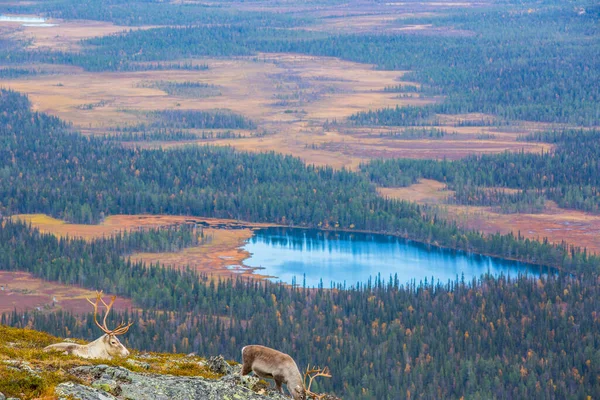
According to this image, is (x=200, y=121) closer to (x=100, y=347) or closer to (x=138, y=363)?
(x=100, y=347)

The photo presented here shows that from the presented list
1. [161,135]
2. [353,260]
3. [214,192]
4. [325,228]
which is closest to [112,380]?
[353,260]

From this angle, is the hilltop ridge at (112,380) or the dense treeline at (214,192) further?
the dense treeline at (214,192)

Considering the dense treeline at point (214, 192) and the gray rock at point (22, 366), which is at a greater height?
the gray rock at point (22, 366)

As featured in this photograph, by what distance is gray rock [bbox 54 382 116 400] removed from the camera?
1104 inches

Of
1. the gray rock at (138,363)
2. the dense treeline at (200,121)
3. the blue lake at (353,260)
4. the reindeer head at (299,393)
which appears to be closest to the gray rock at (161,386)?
the reindeer head at (299,393)

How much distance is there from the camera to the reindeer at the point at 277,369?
108 feet

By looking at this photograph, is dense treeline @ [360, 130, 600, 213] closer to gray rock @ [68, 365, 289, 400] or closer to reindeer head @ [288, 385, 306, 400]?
reindeer head @ [288, 385, 306, 400]

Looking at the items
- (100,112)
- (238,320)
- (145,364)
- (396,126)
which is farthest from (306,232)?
(145,364)

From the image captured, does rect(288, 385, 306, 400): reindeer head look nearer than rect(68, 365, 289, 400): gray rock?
No

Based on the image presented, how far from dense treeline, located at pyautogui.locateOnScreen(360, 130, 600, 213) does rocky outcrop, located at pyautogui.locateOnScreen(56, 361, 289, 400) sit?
372 feet

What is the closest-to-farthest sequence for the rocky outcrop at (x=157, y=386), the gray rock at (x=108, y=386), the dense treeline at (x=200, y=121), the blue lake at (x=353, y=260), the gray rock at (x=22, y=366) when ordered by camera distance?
the gray rock at (x=22, y=366) < the gray rock at (x=108, y=386) < the rocky outcrop at (x=157, y=386) < the blue lake at (x=353, y=260) < the dense treeline at (x=200, y=121)

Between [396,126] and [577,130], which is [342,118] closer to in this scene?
[396,126]

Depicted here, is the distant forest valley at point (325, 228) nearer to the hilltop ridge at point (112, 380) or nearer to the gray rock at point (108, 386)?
the hilltop ridge at point (112, 380)

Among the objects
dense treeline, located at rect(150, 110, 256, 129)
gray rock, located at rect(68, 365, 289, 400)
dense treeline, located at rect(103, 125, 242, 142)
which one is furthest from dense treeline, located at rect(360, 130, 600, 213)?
gray rock, located at rect(68, 365, 289, 400)
